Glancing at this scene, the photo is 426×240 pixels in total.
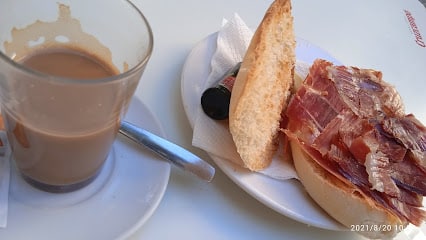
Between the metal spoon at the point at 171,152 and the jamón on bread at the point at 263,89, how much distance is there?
0.07 meters

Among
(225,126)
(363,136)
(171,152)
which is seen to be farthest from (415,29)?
(171,152)

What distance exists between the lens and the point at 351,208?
2.71ft

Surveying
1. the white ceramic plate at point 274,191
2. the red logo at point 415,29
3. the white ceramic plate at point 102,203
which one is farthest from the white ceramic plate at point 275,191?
the red logo at point 415,29

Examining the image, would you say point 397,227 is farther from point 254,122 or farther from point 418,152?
point 254,122

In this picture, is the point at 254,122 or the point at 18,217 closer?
the point at 18,217

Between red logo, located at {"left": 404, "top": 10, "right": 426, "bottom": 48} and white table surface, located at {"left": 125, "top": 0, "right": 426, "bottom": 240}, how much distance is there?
3 centimetres

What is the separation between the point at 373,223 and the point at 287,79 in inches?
13.2

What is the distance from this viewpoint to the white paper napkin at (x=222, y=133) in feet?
2.85

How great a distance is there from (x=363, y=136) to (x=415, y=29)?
2.66 feet

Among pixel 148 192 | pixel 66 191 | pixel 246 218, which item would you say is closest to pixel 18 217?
pixel 66 191

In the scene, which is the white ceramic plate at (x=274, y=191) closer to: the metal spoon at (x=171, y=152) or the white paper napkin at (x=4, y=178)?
the metal spoon at (x=171, y=152)

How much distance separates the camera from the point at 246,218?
85 centimetres

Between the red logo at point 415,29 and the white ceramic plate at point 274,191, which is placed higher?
the red logo at point 415,29

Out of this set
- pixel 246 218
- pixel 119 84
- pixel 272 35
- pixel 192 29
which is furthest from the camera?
pixel 192 29
